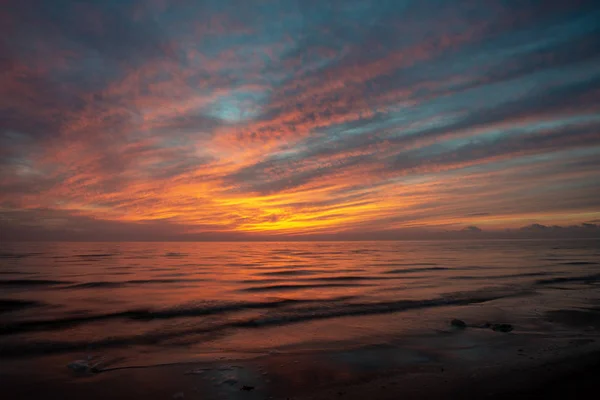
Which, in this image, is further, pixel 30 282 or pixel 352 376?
pixel 30 282

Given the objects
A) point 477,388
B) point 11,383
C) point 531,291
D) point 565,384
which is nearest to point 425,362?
point 477,388

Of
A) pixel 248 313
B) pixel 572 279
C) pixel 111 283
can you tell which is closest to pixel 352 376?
pixel 248 313

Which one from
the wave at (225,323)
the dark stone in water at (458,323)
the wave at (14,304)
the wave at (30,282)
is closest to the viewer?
the wave at (225,323)

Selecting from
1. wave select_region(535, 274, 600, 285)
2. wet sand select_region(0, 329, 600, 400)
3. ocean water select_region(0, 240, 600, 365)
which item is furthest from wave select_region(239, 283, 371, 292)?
wet sand select_region(0, 329, 600, 400)

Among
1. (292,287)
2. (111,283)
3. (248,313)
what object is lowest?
(292,287)

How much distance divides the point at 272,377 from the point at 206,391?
1.33 meters

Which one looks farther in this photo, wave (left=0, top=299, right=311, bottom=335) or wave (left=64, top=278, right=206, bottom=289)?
wave (left=64, top=278, right=206, bottom=289)

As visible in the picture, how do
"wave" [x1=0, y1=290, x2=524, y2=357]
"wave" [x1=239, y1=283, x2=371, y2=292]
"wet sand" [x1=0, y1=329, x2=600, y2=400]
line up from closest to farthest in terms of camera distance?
"wet sand" [x1=0, y1=329, x2=600, y2=400] < "wave" [x1=0, y1=290, x2=524, y2=357] < "wave" [x1=239, y1=283, x2=371, y2=292]

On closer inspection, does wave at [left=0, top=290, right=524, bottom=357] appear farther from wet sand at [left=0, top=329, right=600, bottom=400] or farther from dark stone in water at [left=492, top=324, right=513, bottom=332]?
dark stone in water at [left=492, top=324, right=513, bottom=332]

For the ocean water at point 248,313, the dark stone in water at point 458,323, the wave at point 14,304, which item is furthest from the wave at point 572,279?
the wave at point 14,304

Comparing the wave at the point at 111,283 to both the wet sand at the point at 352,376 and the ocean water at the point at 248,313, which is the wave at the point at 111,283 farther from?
the wet sand at the point at 352,376

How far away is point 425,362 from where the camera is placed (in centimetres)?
786

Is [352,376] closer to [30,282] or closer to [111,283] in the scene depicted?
[111,283]

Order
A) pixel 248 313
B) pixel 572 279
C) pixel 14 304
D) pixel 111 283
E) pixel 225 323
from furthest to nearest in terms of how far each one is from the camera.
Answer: pixel 111 283 → pixel 572 279 → pixel 14 304 → pixel 248 313 → pixel 225 323
